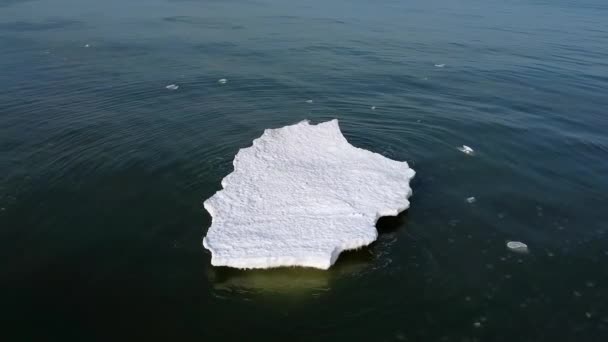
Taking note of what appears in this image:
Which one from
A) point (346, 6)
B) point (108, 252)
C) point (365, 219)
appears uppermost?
point (346, 6)

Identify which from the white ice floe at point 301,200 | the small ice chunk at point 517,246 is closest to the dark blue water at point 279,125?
the small ice chunk at point 517,246

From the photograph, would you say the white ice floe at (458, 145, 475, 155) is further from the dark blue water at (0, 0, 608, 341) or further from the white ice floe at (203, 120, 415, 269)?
the white ice floe at (203, 120, 415, 269)

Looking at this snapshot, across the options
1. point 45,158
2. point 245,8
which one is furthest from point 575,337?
point 245,8

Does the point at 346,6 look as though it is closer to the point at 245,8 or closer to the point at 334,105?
the point at 245,8

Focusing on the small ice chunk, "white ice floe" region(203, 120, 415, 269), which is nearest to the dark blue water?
the small ice chunk

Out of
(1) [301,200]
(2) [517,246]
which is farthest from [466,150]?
(1) [301,200]
